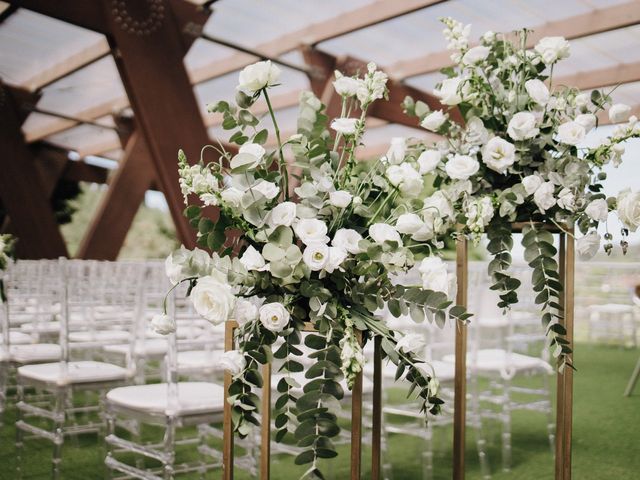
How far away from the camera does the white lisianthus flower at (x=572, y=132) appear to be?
145 centimetres

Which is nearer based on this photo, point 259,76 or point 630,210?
point 259,76

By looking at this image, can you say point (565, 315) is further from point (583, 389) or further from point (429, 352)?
point (583, 389)

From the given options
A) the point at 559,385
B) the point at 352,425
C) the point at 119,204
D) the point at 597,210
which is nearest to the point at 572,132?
the point at 597,210

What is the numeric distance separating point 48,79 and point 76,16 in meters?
3.19

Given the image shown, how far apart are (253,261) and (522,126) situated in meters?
0.69

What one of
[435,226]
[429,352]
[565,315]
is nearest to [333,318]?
[435,226]

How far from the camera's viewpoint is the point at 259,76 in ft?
3.83

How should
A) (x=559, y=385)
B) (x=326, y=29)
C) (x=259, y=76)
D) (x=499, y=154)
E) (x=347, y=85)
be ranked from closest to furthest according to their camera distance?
(x=259, y=76) → (x=347, y=85) → (x=499, y=154) → (x=559, y=385) → (x=326, y=29)

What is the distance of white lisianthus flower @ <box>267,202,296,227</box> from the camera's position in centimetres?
115

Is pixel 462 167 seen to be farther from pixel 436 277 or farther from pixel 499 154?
pixel 436 277

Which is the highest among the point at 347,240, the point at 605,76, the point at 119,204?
the point at 605,76

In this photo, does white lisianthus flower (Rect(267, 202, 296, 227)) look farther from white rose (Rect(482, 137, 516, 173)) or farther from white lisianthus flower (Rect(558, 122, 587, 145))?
white lisianthus flower (Rect(558, 122, 587, 145))

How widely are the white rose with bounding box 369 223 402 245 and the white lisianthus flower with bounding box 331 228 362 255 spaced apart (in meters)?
0.03

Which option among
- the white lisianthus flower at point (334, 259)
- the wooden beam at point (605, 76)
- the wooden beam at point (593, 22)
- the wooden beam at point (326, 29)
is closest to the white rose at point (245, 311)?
the white lisianthus flower at point (334, 259)
